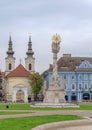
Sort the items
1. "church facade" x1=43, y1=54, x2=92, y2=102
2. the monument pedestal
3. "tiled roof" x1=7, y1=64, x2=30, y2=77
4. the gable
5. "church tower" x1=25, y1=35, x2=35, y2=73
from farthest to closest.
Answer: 1. "church tower" x1=25, y1=35, x2=35, y2=73
2. "tiled roof" x1=7, y1=64, x2=30, y2=77
3. the gable
4. "church facade" x1=43, y1=54, x2=92, y2=102
5. the monument pedestal

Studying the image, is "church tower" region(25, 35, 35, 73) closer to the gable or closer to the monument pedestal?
the gable

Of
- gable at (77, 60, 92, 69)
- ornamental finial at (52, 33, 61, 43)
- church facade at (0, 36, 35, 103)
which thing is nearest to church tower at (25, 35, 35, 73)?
church facade at (0, 36, 35, 103)

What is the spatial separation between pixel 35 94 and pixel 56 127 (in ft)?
343

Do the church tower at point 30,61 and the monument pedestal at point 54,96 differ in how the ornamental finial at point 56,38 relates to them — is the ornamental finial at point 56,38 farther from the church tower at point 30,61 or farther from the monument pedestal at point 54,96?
the church tower at point 30,61

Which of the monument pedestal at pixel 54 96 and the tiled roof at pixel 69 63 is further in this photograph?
the tiled roof at pixel 69 63

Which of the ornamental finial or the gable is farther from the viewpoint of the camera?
the gable

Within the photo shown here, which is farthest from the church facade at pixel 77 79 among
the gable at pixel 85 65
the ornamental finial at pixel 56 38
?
the ornamental finial at pixel 56 38

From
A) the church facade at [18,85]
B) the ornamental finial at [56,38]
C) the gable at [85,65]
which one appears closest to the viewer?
the ornamental finial at [56,38]

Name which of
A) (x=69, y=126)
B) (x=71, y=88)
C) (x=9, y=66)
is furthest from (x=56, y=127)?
(x=9, y=66)

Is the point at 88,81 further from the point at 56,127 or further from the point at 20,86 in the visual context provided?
the point at 56,127

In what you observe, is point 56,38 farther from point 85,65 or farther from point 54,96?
point 85,65

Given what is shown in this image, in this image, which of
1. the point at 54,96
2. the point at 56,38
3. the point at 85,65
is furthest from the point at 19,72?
the point at 54,96

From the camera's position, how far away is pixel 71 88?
121 metres

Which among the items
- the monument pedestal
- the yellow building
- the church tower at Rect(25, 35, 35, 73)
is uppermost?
the church tower at Rect(25, 35, 35, 73)
